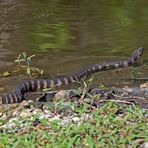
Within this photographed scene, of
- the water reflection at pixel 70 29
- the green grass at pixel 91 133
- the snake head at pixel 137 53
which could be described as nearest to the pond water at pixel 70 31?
the water reflection at pixel 70 29

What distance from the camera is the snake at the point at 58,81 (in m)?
8.14

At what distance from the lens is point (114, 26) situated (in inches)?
511

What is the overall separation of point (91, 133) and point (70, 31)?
8.09 meters

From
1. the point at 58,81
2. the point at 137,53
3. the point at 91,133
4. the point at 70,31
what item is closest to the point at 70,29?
the point at 70,31

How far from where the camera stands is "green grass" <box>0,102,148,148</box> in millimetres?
4637

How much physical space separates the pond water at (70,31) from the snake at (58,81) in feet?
1.17

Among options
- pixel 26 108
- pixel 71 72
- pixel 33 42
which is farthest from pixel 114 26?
pixel 26 108

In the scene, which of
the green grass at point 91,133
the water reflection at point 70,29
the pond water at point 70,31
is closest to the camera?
the green grass at point 91,133

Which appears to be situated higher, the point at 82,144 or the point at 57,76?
the point at 82,144

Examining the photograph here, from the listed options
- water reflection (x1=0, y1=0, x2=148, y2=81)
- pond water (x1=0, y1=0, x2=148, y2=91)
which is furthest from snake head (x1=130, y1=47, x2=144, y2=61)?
water reflection (x1=0, y1=0, x2=148, y2=81)

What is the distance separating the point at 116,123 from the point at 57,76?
4930 millimetres

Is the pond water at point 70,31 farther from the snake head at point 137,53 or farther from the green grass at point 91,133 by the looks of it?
the green grass at point 91,133

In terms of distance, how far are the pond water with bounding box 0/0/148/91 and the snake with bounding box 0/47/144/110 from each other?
1.17 ft

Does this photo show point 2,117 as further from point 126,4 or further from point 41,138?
point 126,4
